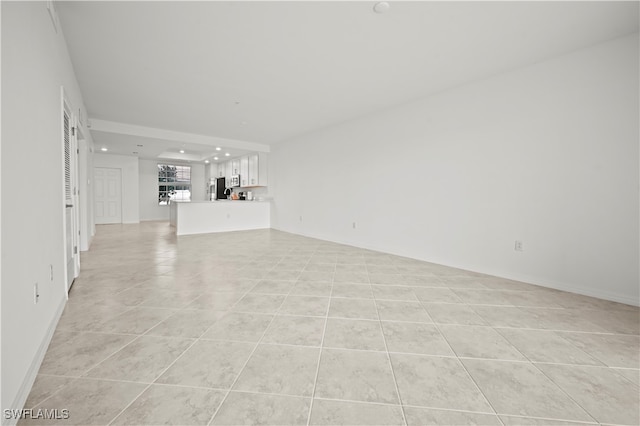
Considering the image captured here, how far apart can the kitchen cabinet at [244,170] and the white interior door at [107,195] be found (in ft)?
12.9

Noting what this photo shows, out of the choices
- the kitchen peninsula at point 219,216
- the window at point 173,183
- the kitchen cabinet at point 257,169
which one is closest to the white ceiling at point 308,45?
the kitchen peninsula at point 219,216

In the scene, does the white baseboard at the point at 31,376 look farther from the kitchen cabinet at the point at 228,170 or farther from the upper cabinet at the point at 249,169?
the kitchen cabinet at the point at 228,170

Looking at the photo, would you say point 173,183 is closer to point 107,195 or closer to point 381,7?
point 107,195

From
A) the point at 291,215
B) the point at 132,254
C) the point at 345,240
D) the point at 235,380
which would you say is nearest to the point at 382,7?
the point at 235,380

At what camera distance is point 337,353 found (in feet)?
5.88

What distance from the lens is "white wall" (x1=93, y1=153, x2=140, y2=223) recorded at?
873cm

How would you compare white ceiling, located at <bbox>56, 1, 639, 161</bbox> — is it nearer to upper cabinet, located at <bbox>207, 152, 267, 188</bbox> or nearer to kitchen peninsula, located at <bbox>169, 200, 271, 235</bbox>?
kitchen peninsula, located at <bbox>169, 200, 271, 235</bbox>

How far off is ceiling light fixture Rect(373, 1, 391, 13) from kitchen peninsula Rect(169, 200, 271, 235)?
6.15m

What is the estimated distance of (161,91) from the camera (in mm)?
4039

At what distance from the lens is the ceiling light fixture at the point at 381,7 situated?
2.21m

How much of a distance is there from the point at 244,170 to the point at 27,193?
296 inches

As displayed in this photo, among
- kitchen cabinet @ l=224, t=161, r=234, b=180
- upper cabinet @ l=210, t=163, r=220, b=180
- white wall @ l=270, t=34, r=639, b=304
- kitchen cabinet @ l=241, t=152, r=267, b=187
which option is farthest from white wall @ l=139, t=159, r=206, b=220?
white wall @ l=270, t=34, r=639, b=304

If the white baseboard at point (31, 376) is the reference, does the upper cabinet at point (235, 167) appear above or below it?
above

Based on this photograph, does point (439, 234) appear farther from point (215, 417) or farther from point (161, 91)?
point (161, 91)
